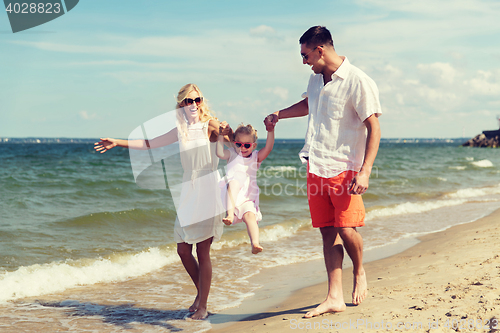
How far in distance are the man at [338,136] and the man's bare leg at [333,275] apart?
0.01m

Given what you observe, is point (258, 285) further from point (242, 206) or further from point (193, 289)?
point (242, 206)

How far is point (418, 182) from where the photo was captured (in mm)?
18297

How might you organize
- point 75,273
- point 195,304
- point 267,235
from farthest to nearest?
point 267,235
point 75,273
point 195,304

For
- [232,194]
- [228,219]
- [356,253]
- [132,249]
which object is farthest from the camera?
[132,249]

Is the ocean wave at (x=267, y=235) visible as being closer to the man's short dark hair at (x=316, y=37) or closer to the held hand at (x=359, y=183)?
the held hand at (x=359, y=183)

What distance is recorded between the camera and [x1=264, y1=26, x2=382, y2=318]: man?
2.90m

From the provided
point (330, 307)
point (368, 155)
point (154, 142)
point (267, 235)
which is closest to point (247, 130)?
point (154, 142)

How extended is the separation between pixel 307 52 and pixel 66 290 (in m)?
4.36

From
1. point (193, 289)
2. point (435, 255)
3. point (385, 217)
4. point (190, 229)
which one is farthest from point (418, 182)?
point (190, 229)

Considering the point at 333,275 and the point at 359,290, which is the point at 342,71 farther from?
the point at 359,290

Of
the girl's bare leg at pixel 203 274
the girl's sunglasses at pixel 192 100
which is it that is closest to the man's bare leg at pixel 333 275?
the girl's bare leg at pixel 203 274

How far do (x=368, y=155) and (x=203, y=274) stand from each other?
194 centimetres

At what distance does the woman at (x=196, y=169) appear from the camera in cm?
365

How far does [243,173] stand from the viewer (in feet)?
12.7
